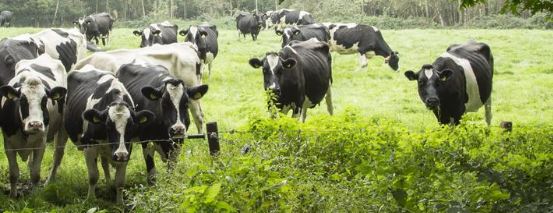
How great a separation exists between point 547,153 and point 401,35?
96.5ft

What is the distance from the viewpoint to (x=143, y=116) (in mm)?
7738

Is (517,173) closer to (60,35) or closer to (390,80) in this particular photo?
(60,35)

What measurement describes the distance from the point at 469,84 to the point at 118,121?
6.25 metres

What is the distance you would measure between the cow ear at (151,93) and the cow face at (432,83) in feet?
14.2

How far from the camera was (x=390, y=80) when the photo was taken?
20.5 metres

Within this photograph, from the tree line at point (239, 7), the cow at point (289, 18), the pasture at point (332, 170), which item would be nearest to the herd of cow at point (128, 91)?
the pasture at point (332, 170)

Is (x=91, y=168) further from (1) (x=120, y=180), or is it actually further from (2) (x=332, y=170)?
(2) (x=332, y=170)

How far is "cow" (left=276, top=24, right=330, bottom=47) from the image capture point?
2473cm

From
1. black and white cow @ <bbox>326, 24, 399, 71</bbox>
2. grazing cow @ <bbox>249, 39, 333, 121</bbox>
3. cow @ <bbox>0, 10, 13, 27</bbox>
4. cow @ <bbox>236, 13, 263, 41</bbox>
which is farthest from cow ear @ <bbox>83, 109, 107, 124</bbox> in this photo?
cow @ <bbox>0, 10, 13, 27</bbox>

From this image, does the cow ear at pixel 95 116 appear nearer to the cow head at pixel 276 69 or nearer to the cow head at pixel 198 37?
the cow head at pixel 276 69

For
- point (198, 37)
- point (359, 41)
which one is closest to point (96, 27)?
point (198, 37)

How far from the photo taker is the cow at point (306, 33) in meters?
24.7

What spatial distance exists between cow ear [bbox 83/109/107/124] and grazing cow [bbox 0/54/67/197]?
81 cm

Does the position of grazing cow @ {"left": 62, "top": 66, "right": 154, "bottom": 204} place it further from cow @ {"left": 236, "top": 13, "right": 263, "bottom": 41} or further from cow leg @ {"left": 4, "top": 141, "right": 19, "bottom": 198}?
cow @ {"left": 236, "top": 13, "right": 263, "bottom": 41}
